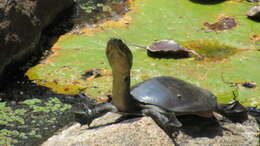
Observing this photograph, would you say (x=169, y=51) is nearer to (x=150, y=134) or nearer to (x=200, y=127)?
(x=200, y=127)

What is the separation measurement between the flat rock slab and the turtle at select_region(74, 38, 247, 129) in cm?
9

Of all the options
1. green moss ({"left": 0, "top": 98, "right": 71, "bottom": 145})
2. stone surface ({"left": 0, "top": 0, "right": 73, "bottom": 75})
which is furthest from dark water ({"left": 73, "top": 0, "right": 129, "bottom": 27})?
green moss ({"left": 0, "top": 98, "right": 71, "bottom": 145})

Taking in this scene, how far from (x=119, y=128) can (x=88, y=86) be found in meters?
2.03

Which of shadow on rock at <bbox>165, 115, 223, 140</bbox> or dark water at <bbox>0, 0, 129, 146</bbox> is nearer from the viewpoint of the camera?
shadow on rock at <bbox>165, 115, 223, 140</bbox>

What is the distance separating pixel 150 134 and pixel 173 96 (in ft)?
1.26

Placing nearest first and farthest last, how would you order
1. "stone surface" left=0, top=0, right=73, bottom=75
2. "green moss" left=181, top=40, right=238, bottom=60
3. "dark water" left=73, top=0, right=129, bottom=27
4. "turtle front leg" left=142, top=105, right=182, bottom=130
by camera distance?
"turtle front leg" left=142, top=105, right=182, bottom=130 < "stone surface" left=0, top=0, right=73, bottom=75 < "green moss" left=181, top=40, right=238, bottom=60 < "dark water" left=73, top=0, right=129, bottom=27

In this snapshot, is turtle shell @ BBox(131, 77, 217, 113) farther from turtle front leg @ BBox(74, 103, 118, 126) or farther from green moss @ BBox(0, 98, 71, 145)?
green moss @ BBox(0, 98, 71, 145)

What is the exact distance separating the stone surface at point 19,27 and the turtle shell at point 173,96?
8.24 feet

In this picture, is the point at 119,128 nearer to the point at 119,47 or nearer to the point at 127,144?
the point at 127,144

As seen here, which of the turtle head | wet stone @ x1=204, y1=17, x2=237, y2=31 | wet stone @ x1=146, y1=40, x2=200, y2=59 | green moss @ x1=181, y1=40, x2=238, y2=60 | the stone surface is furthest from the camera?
wet stone @ x1=204, y1=17, x2=237, y2=31

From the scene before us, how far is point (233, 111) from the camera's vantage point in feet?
12.5

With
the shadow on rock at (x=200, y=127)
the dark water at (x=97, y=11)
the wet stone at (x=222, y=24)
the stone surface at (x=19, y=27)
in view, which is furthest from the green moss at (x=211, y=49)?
the shadow on rock at (x=200, y=127)

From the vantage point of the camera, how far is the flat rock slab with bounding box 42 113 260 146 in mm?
3292

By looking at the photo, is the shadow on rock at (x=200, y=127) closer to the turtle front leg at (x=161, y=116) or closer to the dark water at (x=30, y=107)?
the turtle front leg at (x=161, y=116)
